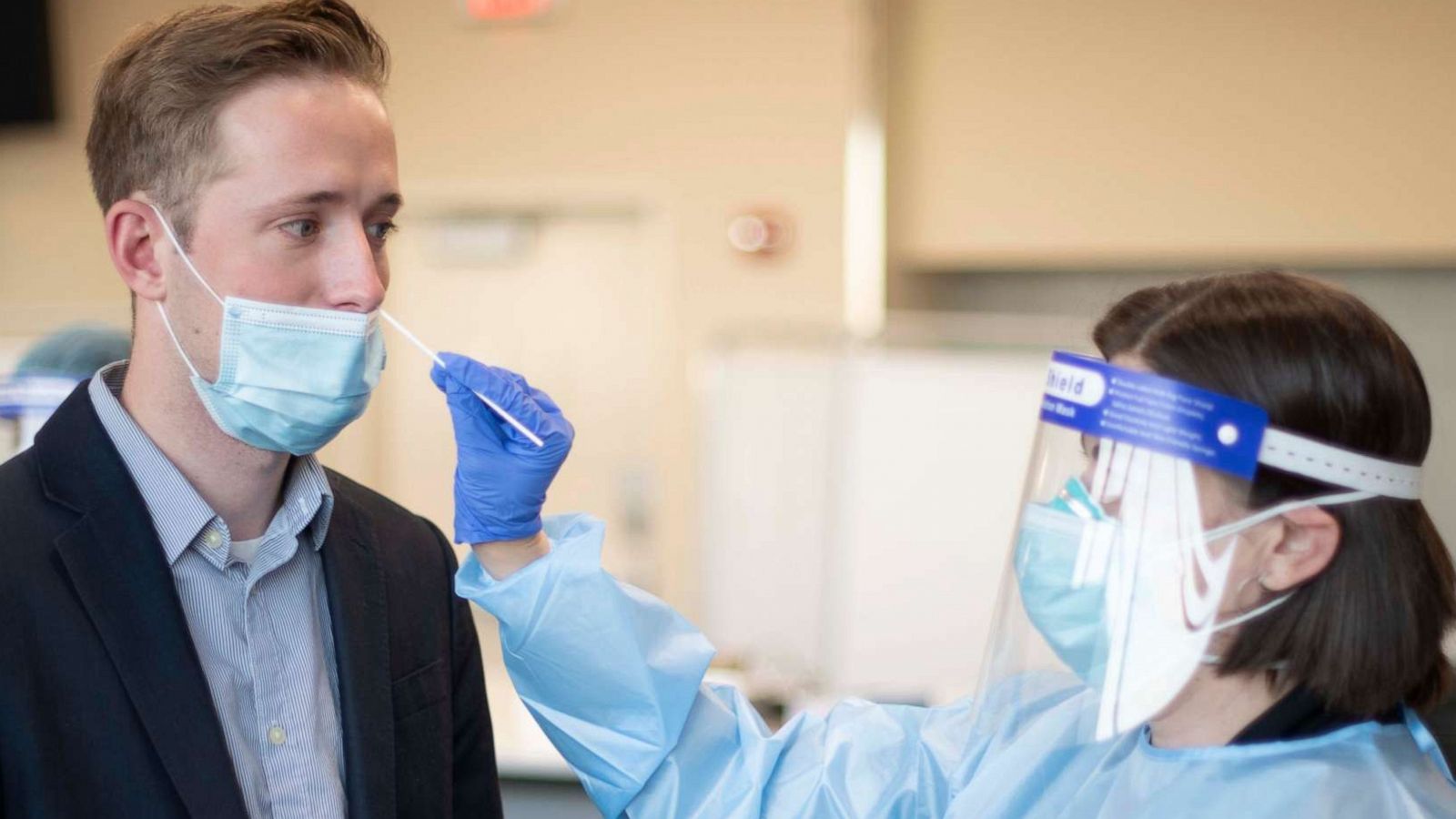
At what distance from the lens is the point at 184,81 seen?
1.35m

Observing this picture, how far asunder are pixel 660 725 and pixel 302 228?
2.06 ft

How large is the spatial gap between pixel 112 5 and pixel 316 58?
4.33 meters

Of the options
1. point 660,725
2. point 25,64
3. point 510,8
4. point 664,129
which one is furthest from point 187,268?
point 25,64

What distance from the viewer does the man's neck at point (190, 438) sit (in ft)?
4.45

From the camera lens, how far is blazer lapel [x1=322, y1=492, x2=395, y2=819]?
137cm

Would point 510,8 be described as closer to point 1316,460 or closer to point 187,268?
point 187,268

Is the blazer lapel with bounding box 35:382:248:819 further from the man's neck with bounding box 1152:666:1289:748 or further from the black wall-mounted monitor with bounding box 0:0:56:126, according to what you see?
the black wall-mounted monitor with bounding box 0:0:56:126

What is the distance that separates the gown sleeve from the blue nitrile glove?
58mm

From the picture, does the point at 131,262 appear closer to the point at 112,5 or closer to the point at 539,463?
the point at 539,463

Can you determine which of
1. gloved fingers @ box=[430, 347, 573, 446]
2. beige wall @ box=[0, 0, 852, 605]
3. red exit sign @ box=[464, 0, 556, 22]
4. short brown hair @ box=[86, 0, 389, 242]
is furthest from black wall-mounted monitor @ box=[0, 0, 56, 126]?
gloved fingers @ box=[430, 347, 573, 446]

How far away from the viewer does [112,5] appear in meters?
5.13

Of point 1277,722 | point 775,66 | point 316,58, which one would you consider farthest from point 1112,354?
point 775,66

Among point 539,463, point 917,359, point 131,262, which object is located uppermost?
point 131,262

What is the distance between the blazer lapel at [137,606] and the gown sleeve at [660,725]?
0.97ft
